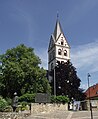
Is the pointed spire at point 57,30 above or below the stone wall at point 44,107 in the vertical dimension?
above

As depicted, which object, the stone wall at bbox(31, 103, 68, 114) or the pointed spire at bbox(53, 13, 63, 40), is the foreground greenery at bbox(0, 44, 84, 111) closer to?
the stone wall at bbox(31, 103, 68, 114)

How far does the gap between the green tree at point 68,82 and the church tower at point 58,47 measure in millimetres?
21055

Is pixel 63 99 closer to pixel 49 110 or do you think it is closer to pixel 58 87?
pixel 49 110

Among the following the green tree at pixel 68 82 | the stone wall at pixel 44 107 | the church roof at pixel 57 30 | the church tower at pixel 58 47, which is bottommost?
the stone wall at pixel 44 107

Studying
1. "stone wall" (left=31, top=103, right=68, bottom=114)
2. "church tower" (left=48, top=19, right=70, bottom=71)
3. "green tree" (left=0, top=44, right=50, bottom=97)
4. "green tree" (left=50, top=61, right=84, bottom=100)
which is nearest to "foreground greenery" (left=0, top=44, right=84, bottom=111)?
"green tree" (left=0, top=44, right=50, bottom=97)

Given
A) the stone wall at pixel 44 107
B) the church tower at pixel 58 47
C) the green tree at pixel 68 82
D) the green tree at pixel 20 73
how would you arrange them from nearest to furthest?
the stone wall at pixel 44 107 → the green tree at pixel 20 73 → the green tree at pixel 68 82 → the church tower at pixel 58 47

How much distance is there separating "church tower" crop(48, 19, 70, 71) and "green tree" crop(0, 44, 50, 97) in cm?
3045

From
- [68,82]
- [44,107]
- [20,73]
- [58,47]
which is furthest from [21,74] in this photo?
[58,47]

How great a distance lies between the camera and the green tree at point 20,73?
38.3 m

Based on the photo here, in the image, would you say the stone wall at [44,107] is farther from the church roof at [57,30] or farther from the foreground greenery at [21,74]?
the church roof at [57,30]

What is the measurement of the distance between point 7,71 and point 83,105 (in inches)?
524

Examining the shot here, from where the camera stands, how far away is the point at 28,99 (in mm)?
30891

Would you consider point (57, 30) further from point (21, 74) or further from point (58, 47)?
point (21, 74)

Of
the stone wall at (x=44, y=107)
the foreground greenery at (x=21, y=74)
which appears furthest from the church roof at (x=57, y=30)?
the stone wall at (x=44, y=107)
